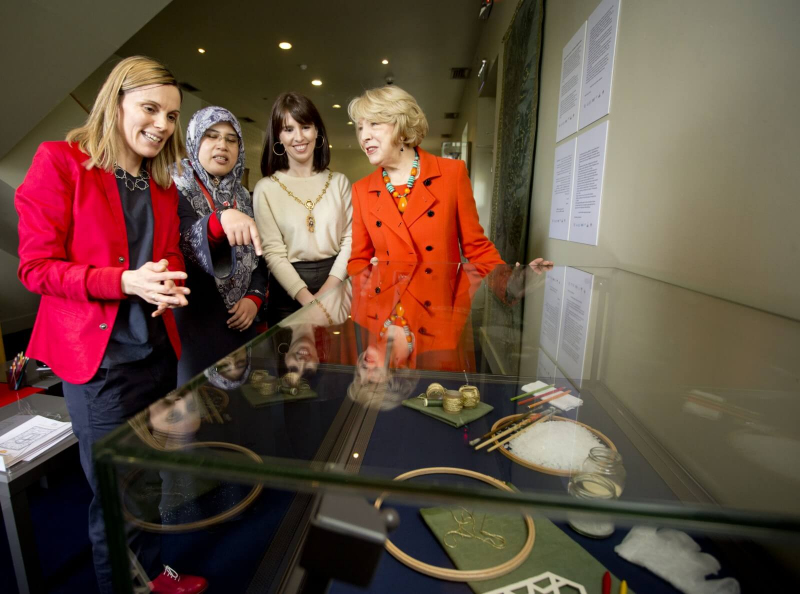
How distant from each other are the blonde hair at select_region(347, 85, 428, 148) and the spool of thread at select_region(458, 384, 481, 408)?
3.78 ft

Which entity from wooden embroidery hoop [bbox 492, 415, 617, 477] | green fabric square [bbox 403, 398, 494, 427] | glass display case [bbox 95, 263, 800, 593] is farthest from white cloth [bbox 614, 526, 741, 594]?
green fabric square [bbox 403, 398, 494, 427]

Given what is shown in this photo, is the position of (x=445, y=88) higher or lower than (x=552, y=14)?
higher

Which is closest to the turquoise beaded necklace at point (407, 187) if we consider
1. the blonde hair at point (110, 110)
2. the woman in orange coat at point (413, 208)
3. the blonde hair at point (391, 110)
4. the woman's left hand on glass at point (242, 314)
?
the woman in orange coat at point (413, 208)

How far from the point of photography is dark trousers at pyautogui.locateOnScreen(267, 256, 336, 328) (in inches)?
76.3

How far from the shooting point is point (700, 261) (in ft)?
3.42

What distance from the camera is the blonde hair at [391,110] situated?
168cm

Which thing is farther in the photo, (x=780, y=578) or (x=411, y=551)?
(x=411, y=551)

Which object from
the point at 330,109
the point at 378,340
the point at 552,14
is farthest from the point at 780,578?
the point at 330,109

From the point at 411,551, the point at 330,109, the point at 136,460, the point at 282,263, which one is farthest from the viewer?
the point at 330,109

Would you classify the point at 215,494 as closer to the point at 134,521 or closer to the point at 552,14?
the point at 134,521

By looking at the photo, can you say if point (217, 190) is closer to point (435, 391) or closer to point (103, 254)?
point (103, 254)

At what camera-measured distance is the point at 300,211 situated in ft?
6.34

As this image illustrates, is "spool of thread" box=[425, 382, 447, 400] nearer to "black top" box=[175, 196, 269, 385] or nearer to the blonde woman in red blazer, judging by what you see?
the blonde woman in red blazer

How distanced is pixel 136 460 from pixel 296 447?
0.29 m
